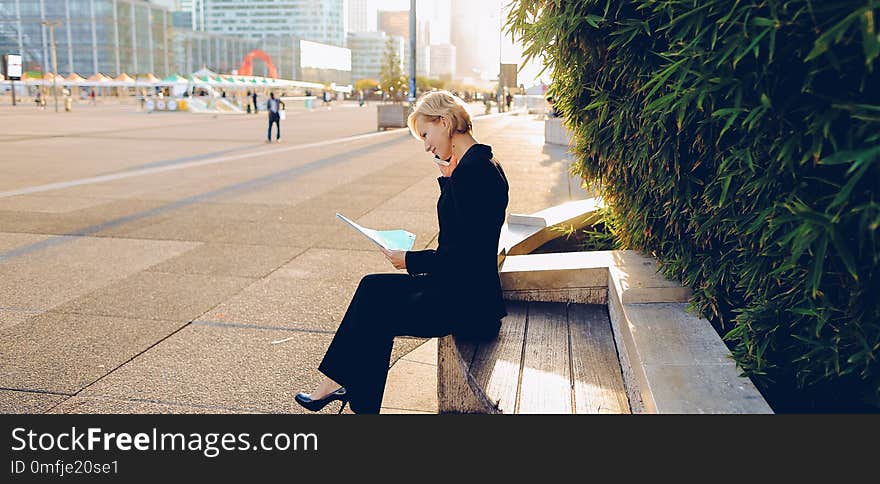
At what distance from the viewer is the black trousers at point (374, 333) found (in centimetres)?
359

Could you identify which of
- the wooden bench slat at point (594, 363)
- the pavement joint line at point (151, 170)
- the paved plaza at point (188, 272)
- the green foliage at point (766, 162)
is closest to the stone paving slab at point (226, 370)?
the paved plaza at point (188, 272)

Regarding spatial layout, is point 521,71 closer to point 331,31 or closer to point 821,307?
point 821,307

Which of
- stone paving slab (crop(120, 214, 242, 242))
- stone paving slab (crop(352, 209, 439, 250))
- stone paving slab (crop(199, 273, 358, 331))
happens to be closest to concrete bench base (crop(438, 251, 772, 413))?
stone paving slab (crop(199, 273, 358, 331))

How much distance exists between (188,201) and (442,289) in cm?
850

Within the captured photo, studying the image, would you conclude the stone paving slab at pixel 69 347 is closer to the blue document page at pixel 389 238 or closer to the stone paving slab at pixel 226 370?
the stone paving slab at pixel 226 370

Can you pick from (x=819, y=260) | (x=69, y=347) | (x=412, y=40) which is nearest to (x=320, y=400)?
(x=69, y=347)

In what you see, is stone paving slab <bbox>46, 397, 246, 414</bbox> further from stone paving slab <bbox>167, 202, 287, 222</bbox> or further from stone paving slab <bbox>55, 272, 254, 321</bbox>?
stone paving slab <bbox>167, 202, 287, 222</bbox>

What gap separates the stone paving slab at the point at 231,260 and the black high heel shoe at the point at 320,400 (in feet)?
10.3

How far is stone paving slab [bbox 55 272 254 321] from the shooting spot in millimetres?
5719

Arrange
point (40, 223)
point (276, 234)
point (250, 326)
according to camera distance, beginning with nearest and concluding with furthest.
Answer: point (250, 326), point (276, 234), point (40, 223)

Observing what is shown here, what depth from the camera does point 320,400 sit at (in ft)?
12.4

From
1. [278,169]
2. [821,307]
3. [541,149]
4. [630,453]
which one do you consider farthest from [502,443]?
[541,149]

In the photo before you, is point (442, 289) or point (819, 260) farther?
point (442, 289)

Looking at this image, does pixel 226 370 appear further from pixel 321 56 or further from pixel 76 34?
pixel 321 56
